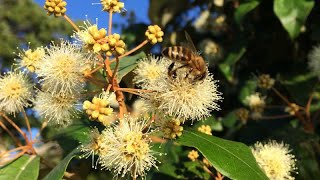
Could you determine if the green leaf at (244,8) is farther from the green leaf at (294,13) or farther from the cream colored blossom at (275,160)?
the cream colored blossom at (275,160)

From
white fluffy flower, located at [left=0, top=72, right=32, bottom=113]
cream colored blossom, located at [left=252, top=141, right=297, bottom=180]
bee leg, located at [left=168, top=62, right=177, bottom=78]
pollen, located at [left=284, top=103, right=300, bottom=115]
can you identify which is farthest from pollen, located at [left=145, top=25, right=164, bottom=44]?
pollen, located at [left=284, top=103, right=300, bottom=115]

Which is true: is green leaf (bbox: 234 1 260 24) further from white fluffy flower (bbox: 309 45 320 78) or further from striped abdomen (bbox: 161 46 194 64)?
striped abdomen (bbox: 161 46 194 64)

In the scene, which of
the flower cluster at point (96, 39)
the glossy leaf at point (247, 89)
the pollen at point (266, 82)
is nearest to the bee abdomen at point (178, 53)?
the flower cluster at point (96, 39)

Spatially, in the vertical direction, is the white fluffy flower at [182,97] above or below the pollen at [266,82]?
below

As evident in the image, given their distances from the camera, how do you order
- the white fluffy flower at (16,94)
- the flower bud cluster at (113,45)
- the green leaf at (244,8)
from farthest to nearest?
1. the green leaf at (244,8)
2. the white fluffy flower at (16,94)
3. the flower bud cluster at (113,45)

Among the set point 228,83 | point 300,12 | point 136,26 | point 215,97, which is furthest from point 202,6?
point 215,97
